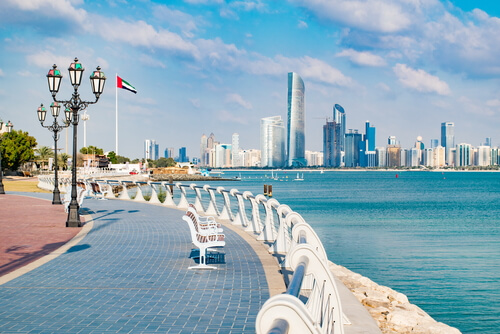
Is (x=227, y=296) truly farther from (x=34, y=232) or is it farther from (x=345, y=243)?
(x=345, y=243)

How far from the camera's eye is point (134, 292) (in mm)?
8188

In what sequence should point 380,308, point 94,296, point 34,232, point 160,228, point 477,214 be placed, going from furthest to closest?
1. point 477,214
2. point 160,228
3. point 34,232
4. point 380,308
5. point 94,296

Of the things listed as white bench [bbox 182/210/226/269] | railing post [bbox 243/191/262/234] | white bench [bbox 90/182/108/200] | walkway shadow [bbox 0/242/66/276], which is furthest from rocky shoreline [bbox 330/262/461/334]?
white bench [bbox 90/182/108/200]

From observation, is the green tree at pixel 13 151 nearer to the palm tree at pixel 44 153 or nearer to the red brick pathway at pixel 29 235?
the palm tree at pixel 44 153

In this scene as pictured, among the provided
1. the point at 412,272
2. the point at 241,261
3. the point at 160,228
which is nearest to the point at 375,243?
the point at 412,272

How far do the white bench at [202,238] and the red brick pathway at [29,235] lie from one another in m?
3.43

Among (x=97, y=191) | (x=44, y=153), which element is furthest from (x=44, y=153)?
(x=97, y=191)

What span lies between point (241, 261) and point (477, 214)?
43549mm

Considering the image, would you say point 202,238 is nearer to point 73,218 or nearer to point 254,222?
point 254,222

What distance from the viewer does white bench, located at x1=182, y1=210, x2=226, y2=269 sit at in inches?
393

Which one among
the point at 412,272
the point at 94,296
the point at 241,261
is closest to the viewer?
the point at 94,296

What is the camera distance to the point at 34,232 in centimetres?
1537

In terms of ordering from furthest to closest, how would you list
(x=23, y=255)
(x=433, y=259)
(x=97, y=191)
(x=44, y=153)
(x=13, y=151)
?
(x=44, y=153) < (x=13, y=151) < (x=97, y=191) < (x=433, y=259) < (x=23, y=255)

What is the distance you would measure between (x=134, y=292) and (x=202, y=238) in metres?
2.56
